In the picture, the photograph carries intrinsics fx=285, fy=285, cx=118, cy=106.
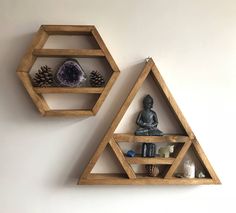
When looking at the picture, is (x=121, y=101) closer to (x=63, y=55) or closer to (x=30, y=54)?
(x=63, y=55)

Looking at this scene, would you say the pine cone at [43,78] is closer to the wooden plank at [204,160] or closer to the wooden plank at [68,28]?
the wooden plank at [68,28]

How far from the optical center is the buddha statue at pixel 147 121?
130 centimetres

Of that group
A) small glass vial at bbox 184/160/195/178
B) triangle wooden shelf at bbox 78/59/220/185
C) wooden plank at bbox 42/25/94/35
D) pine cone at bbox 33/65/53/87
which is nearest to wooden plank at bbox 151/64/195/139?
triangle wooden shelf at bbox 78/59/220/185

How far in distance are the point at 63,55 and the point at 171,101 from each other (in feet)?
1.69

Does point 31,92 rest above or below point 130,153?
above

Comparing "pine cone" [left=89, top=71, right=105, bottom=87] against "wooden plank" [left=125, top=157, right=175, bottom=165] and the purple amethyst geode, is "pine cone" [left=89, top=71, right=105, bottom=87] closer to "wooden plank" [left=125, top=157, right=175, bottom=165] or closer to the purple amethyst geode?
the purple amethyst geode

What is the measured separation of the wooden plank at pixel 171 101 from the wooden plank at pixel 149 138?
41mm

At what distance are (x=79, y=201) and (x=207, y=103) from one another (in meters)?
0.76

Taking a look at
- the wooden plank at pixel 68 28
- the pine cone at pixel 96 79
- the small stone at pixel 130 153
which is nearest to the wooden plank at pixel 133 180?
the small stone at pixel 130 153

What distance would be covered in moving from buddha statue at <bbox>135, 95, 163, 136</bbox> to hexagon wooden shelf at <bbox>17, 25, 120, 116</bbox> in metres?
0.20

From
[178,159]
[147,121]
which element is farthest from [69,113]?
[178,159]

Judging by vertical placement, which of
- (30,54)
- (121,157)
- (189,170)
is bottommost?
(189,170)

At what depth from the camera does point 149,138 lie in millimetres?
1283
